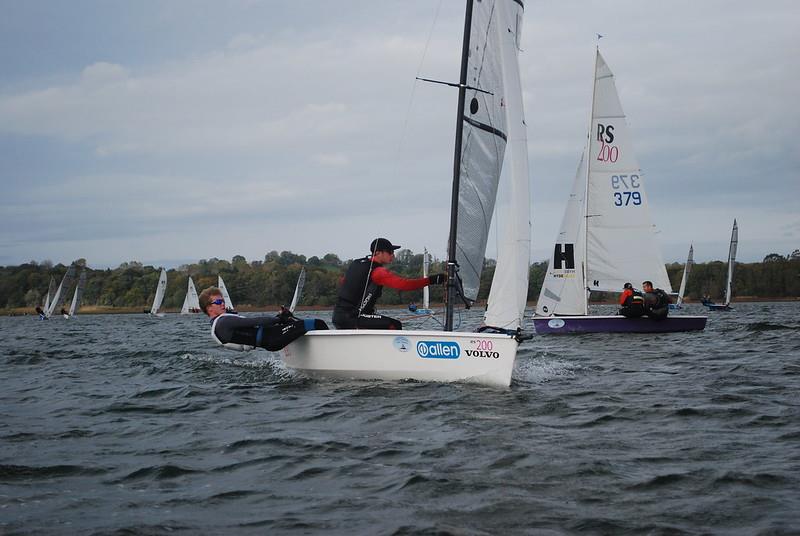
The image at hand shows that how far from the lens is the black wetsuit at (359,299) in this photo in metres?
9.07

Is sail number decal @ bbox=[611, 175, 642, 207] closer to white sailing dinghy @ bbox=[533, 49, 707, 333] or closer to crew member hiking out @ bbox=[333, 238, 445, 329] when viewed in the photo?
white sailing dinghy @ bbox=[533, 49, 707, 333]

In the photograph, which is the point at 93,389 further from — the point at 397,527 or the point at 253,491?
the point at 397,527

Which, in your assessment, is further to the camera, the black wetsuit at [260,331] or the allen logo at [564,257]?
the allen logo at [564,257]

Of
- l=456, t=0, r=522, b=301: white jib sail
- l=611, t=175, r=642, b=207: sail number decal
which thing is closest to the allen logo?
l=611, t=175, r=642, b=207: sail number decal

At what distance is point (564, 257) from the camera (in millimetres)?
20109

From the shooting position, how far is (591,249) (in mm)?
19844

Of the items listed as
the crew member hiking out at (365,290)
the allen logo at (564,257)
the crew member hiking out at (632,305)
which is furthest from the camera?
the allen logo at (564,257)

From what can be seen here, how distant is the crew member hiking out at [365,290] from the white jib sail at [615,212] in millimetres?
11752

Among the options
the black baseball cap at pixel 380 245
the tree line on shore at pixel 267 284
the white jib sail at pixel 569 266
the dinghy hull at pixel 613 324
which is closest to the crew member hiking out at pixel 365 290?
the black baseball cap at pixel 380 245

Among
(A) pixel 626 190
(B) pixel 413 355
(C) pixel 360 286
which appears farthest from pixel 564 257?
(B) pixel 413 355

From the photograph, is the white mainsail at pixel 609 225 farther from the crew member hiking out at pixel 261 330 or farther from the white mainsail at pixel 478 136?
the crew member hiking out at pixel 261 330

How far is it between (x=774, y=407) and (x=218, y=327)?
235 inches

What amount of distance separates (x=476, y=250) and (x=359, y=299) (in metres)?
1.59

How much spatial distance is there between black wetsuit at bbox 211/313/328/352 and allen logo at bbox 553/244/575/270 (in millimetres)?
12287
